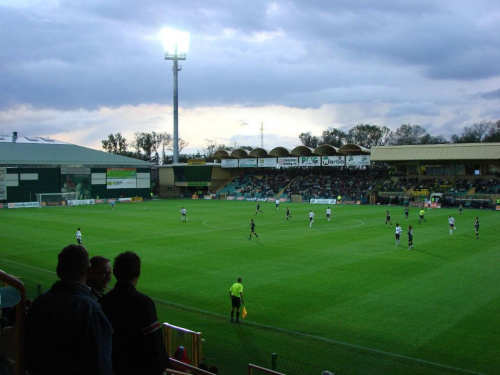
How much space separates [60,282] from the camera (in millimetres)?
3453

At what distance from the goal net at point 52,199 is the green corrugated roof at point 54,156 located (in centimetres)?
506

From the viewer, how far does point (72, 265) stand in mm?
3500

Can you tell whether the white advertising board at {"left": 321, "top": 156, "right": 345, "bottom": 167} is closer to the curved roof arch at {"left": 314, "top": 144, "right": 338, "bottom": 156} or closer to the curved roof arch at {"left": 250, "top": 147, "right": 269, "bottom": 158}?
the curved roof arch at {"left": 314, "top": 144, "right": 338, "bottom": 156}

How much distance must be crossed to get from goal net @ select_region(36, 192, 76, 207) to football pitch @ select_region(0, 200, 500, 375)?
27968 mm

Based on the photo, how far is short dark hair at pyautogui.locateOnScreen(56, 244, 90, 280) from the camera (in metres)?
3.49

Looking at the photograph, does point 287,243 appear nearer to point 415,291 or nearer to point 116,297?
point 415,291

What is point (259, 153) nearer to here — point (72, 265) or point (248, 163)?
point (248, 163)

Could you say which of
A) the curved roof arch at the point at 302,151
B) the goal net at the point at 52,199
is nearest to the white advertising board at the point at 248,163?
the curved roof arch at the point at 302,151

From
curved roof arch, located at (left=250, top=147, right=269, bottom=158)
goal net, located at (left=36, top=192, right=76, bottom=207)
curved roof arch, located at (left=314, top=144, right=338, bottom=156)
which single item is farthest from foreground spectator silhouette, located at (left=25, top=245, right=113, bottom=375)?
curved roof arch, located at (left=250, top=147, right=269, bottom=158)

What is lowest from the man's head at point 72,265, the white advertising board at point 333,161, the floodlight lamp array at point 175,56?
the man's head at point 72,265

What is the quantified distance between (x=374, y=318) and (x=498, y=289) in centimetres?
688

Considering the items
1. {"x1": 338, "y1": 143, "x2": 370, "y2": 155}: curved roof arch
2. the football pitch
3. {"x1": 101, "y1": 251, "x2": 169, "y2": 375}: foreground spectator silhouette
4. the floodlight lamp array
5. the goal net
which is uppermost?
the floodlight lamp array

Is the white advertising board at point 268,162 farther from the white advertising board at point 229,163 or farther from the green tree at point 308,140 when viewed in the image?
the green tree at point 308,140

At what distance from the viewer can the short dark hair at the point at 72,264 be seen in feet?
11.4
